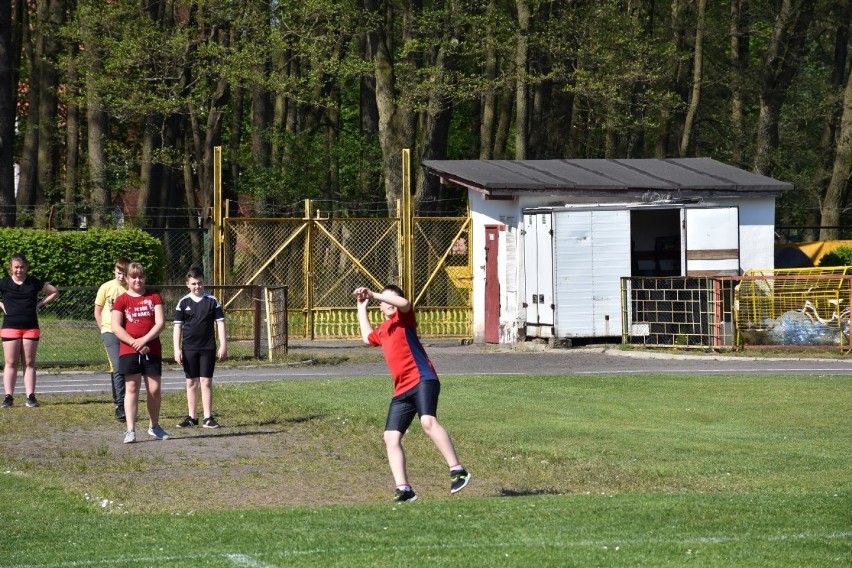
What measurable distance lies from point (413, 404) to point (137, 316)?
506cm

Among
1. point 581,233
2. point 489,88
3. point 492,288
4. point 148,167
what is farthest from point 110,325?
point 148,167

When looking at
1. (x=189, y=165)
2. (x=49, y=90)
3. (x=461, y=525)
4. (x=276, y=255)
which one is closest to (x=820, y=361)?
(x=276, y=255)

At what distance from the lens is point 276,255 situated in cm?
2766

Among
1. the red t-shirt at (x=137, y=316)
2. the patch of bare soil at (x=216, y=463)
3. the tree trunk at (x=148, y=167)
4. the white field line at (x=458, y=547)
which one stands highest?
the tree trunk at (x=148, y=167)

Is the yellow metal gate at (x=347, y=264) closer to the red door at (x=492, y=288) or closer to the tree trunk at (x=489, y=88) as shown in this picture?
the red door at (x=492, y=288)

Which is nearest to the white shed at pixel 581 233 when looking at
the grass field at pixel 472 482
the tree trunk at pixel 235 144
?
the grass field at pixel 472 482

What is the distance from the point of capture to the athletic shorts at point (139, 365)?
1420cm

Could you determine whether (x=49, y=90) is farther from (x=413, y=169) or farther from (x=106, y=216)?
(x=413, y=169)

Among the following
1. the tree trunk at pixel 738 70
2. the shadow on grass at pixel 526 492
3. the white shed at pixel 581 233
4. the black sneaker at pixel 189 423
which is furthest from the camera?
the tree trunk at pixel 738 70

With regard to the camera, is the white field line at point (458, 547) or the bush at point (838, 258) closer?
the white field line at point (458, 547)

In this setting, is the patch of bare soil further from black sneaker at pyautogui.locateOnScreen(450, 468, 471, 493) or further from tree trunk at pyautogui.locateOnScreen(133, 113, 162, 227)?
tree trunk at pyautogui.locateOnScreen(133, 113, 162, 227)

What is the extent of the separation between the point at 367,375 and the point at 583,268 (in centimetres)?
619

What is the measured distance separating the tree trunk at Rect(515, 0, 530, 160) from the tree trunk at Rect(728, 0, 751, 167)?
8072 mm

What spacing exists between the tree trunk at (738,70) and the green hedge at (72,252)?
66.6 ft
